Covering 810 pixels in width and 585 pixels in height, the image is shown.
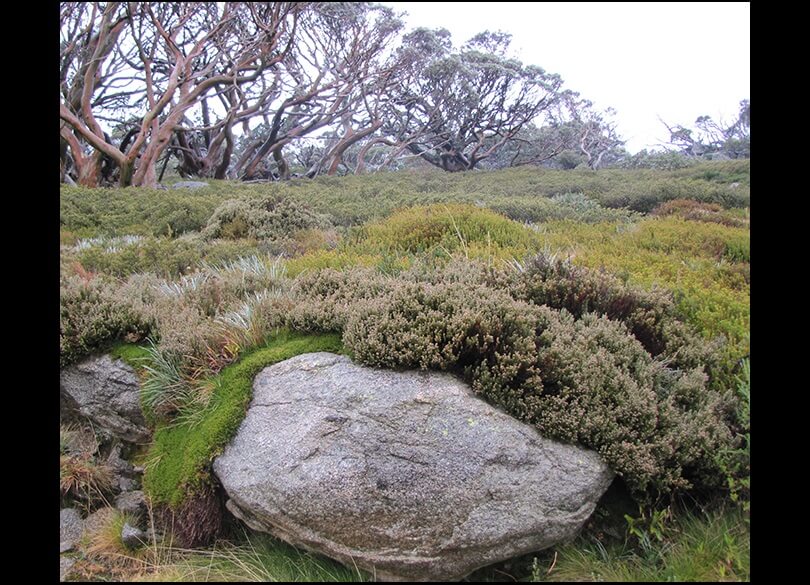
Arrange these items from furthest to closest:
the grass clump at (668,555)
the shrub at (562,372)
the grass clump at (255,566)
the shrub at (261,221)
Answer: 1. the shrub at (261,221)
2. the shrub at (562,372)
3. the grass clump at (255,566)
4. the grass clump at (668,555)

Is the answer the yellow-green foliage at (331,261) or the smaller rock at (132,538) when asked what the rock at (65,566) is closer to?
the smaller rock at (132,538)

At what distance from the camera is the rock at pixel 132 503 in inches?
170

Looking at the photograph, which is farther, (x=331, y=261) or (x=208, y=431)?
(x=331, y=261)

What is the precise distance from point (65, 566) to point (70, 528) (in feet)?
1.73

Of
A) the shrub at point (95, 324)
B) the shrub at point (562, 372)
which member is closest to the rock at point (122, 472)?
the shrub at point (95, 324)

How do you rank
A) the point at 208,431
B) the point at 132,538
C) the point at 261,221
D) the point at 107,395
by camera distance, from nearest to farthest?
the point at 132,538
the point at 208,431
the point at 107,395
the point at 261,221

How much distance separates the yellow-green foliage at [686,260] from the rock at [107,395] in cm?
452

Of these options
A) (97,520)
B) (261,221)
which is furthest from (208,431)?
(261,221)

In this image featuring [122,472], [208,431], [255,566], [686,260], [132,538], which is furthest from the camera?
[686,260]

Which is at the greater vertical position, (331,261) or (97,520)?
(331,261)

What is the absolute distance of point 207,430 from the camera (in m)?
4.25

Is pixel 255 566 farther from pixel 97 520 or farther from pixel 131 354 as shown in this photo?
pixel 131 354
